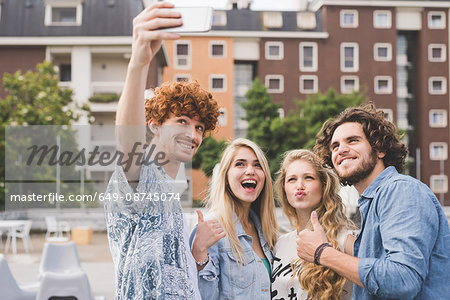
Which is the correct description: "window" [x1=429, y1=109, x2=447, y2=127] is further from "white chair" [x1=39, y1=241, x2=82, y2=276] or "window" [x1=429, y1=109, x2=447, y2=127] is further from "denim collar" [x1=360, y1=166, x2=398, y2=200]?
"denim collar" [x1=360, y1=166, x2=398, y2=200]

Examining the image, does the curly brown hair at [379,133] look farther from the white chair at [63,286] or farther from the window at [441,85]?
the window at [441,85]

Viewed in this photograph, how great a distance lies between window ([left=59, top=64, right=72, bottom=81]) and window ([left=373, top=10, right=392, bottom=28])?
22464 millimetres

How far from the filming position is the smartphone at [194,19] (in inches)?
67.8

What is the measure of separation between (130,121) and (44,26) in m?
32.6

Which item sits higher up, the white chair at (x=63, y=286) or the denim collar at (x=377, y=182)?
the denim collar at (x=377, y=182)

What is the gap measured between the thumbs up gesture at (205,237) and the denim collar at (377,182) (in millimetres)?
709

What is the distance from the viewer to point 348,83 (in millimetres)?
38625

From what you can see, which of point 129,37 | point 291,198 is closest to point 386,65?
point 129,37

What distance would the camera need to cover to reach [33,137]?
7.64 feet

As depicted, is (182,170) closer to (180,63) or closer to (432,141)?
(180,63)

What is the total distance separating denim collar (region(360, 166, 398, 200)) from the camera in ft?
7.31

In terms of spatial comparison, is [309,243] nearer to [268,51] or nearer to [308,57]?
[268,51]

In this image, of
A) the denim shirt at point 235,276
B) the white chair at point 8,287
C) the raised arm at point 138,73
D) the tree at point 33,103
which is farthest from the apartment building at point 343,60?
the raised arm at point 138,73

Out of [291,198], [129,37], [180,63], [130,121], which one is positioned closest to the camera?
[130,121]
